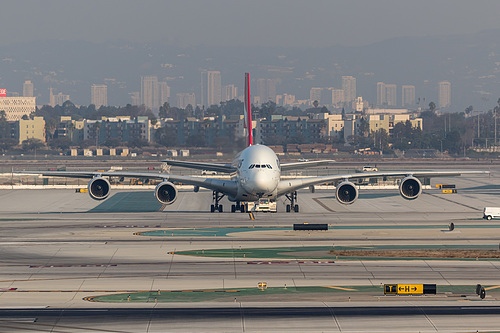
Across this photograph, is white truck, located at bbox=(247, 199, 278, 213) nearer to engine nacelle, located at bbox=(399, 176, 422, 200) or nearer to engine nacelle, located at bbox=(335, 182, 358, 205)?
engine nacelle, located at bbox=(335, 182, 358, 205)

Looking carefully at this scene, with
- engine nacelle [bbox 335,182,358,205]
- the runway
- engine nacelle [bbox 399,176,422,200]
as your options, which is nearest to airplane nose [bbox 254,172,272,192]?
the runway

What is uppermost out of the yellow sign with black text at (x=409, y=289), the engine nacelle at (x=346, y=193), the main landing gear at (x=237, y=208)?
the engine nacelle at (x=346, y=193)

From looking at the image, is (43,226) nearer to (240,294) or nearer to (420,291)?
(240,294)

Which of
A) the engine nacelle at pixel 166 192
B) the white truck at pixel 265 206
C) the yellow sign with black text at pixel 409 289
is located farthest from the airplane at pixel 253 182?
the yellow sign with black text at pixel 409 289

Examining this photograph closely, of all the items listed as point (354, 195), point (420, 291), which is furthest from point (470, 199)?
point (420, 291)

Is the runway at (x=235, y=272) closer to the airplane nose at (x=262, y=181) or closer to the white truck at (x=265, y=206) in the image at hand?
the white truck at (x=265, y=206)

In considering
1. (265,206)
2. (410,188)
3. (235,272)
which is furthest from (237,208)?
(235,272)

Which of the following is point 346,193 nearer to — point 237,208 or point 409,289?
point 237,208
